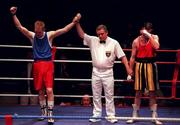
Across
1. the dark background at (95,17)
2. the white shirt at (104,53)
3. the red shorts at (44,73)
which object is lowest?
the red shorts at (44,73)

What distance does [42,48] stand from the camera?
16.8 ft

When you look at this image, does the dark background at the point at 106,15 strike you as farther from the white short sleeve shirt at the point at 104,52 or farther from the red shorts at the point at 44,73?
the red shorts at the point at 44,73

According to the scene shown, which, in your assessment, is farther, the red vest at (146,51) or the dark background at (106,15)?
the dark background at (106,15)

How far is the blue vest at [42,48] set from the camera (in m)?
5.12

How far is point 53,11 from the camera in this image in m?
8.55

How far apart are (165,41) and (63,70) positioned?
8.60 ft

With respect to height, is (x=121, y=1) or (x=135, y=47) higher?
(x=121, y=1)

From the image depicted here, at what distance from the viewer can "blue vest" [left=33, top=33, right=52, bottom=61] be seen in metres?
5.12

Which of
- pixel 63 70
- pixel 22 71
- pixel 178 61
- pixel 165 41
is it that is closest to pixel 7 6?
pixel 22 71

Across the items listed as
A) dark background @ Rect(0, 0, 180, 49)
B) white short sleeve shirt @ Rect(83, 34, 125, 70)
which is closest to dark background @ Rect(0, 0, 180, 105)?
dark background @ Rect(0, 0, 180, 49)

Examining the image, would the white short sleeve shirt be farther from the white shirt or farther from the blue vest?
the blue vest

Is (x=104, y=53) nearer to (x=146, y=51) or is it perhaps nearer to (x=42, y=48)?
(x=146, y=51)

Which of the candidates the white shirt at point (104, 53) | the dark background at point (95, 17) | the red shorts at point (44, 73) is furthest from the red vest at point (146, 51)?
the dark background at point (95, 17)

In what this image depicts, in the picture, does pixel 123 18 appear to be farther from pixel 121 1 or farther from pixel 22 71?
pixel 22 71
